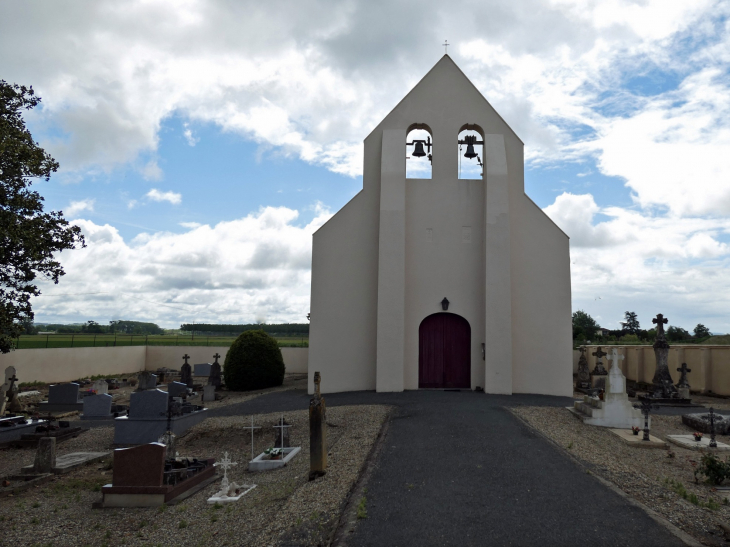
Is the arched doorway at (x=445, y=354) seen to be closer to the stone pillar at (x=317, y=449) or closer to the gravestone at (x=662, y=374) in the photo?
the gravestone at (x=662, y=374)

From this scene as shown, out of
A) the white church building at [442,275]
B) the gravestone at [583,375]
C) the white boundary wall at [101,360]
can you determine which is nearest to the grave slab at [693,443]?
the white church building at [442,275]

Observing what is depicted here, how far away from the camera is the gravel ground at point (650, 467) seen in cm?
618

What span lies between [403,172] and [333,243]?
333cm

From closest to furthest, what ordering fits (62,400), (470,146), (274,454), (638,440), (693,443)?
(274,454) < (638,440) < (693,443) < (470,146) < (62,400)

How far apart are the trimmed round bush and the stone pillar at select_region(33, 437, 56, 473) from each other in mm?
11169

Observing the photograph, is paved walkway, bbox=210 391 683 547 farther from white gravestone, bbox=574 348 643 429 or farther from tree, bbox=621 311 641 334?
tree, bbox=621 311 641 334

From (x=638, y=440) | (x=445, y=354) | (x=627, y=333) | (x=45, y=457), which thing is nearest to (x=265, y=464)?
(x=45, y=457)

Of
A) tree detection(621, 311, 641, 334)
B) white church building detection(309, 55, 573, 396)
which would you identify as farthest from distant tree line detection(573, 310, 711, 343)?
white church building detection(309, 55, 573, 396)

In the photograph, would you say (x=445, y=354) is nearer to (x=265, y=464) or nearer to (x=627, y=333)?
(x=265, y=464)

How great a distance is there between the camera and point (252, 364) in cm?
2141

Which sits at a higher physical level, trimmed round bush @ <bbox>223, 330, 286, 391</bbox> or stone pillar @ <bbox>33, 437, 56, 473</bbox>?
trimmed round bush @ <bbox>223, 330, 286, 391</bbox>

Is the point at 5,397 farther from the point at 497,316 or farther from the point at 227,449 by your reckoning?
the point at 497,316

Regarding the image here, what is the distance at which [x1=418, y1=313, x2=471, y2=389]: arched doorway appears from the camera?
1695 centimetres

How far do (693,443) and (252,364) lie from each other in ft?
51.3
